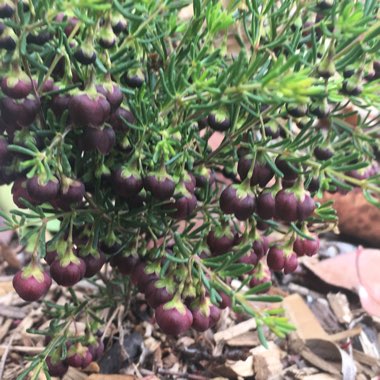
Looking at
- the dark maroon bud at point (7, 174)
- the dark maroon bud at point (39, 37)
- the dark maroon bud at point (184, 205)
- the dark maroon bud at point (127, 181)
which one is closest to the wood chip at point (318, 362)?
the dark maroon bud at point (184, 205)

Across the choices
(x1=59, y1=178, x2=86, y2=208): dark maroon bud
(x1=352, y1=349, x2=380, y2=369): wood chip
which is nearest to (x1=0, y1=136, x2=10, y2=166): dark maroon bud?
(x1=59, y1=178, x2=86, y2=208): dark maroon bud

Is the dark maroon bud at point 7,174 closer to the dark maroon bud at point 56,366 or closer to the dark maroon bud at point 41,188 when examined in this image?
the dark maroon bud at point 41,188

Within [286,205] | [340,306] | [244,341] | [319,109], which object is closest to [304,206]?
[286,205]

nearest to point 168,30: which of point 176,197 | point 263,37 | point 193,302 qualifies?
point 263,37

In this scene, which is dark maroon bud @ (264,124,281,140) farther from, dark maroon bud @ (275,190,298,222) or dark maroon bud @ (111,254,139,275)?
dark maroon bud @ (111,254,139,275)

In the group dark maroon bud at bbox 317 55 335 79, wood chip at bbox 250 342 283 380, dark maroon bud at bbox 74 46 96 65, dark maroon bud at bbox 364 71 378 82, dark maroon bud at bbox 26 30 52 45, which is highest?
dark maroon bud at bbox 317 55 335 79

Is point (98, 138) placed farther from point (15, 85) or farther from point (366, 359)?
point (366, 359)
